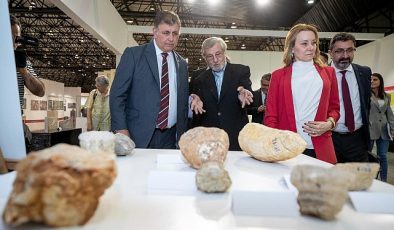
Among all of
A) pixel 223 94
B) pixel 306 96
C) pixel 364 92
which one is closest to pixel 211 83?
pixel 223 94

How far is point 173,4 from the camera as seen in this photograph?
11023 millimetres

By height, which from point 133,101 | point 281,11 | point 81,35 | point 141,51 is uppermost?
point 81,35

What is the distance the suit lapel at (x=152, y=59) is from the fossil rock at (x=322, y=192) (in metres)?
1.46

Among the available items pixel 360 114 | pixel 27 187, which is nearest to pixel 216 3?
pixel 360 114

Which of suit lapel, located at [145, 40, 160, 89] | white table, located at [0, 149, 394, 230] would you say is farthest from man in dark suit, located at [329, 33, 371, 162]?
white table, located at [0, 149, 394, 230]

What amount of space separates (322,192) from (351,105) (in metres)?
1.84

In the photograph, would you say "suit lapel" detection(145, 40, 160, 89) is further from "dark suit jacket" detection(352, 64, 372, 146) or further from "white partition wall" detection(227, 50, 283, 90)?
"white partition wall" detection(227, 50, 283, 90)

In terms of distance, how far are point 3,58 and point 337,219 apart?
0.94 metres

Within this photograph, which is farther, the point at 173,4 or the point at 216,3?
the point at 173,4

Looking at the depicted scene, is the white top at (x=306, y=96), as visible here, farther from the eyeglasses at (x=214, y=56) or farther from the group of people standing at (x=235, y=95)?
the eyeglasses at (x=214, y=56)

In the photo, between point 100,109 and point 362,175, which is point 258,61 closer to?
point 100,109

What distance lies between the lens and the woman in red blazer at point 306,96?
153cm

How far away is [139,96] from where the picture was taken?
6.30ft

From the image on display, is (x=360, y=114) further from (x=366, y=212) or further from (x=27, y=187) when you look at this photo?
(x=27, y=187)
